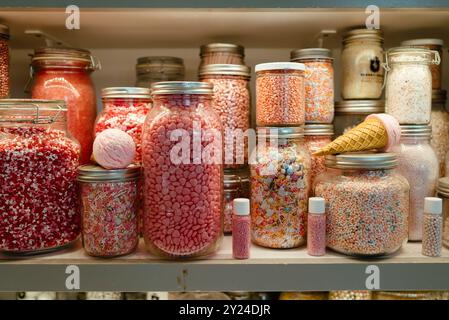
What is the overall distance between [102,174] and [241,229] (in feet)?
0.95

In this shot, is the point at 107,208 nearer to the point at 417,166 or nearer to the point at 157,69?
the point at 157,69

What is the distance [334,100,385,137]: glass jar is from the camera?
40.3 inches

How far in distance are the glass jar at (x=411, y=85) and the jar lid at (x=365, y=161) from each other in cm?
15

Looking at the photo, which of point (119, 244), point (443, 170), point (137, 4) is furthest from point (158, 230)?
point (443, 170)

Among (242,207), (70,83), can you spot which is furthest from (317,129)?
(70,83)

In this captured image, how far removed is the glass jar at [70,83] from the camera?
3.18 ft

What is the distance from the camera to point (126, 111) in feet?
3.11

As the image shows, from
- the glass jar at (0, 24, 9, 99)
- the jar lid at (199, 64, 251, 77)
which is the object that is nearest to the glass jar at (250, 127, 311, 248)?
the jar lid at (199, 64, 251, 77)

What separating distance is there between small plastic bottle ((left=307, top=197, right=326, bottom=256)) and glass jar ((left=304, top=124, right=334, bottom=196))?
5.7 inches

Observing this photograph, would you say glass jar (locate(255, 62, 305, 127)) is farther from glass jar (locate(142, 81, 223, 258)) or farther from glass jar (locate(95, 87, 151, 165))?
glass jar (locate(95, 87, 151, 165))

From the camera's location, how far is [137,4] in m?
0.83

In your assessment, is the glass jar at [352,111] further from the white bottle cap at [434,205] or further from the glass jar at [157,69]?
the glass jar at [157,69]

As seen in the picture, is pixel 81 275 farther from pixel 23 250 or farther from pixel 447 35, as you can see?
pixel 447 35
